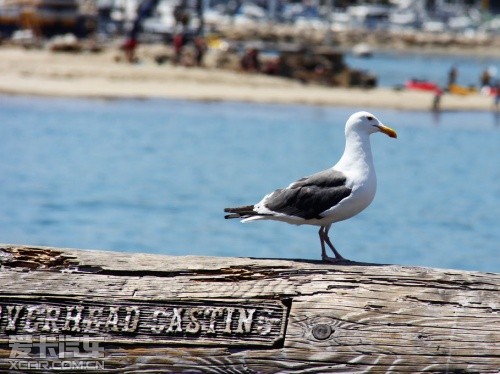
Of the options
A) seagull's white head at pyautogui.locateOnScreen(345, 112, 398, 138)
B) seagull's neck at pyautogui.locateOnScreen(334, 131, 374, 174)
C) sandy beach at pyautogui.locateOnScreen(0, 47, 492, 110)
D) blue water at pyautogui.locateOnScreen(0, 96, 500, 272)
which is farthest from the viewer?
sandy beach at pyautogui.locateOnScreen(0, 47, 492, 110)

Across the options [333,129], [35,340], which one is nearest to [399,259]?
[35,340]

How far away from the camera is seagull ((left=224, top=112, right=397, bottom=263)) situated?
5875 millimetres

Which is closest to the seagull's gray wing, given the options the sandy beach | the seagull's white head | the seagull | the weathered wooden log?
the seagull

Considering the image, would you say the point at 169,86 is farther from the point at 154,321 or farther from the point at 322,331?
the point at 322,331

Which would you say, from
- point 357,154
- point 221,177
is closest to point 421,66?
point 221,177

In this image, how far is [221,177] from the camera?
2556cm

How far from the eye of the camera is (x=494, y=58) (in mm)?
105000

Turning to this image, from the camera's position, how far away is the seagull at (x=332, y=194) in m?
5.88

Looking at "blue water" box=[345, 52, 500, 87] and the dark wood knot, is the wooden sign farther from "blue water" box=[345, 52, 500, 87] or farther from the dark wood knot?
"blue water" box=[345, 52, 500, 87]

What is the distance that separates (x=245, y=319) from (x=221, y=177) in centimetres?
2084

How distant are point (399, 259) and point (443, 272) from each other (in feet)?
39.9

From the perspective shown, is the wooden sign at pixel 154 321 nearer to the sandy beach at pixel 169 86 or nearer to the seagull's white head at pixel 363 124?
the seagull's white head at pixel 363 124

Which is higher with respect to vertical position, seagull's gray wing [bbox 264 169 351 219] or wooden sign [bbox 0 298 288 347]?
seagull's gray wing [bbox 264 169 351 219]

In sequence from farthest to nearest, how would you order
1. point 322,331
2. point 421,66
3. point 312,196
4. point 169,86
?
1. point 421,66
2. point 169,86
3. point 312,196
4. point 322,331
